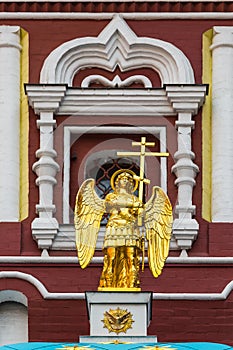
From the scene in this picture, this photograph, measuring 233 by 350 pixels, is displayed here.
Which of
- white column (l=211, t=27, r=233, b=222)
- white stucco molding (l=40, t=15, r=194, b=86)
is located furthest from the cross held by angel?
white stucco molding (l=40, t=15, r=194, b=86)

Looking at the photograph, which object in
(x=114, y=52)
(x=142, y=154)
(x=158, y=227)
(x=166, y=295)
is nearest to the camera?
(x=158, y=227)

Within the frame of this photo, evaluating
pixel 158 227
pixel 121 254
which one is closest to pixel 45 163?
pixel 158 227

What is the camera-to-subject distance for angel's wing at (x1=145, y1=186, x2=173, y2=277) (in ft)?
102

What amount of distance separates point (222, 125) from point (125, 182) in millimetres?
2185

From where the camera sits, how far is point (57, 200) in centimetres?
3275

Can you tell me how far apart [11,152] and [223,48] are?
2.69 meters

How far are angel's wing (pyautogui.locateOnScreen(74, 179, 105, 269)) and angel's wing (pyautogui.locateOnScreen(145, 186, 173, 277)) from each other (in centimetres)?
53

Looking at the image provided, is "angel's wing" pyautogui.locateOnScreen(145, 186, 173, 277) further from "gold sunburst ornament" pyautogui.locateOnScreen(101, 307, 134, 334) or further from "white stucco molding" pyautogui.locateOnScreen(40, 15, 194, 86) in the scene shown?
"white stucco molding" pyautogui.locateOnScreen(40, 15, 194, 86)

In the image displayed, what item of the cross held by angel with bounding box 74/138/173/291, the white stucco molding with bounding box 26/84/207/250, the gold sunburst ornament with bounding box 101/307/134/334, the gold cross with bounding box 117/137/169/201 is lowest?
the gold sunburst ornament with bounding box 101/307/134/334

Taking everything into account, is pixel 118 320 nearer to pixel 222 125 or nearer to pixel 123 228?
pixel 123 228

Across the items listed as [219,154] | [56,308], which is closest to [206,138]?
[219,154]

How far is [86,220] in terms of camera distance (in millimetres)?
31234

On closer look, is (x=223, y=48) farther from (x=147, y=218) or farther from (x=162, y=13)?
(x=147, y=218)

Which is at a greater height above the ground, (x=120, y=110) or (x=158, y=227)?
(x=120, y=110)
